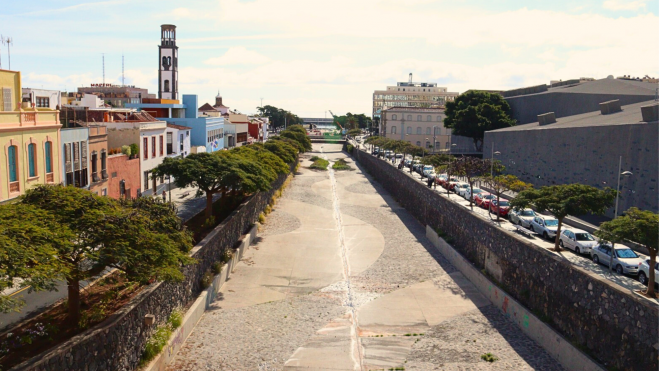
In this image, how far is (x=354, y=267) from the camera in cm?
2720

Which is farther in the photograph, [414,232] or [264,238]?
[414,232]

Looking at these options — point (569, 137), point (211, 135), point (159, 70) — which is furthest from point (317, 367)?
point (159, 70)

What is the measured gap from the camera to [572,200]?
80.3 ft

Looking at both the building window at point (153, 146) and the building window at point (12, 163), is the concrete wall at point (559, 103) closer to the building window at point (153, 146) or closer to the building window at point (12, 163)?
the building window at point (153, 146)

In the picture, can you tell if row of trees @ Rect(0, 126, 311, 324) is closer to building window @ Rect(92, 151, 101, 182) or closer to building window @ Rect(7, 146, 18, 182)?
building window @ Rect(7, 146, 18, 182)

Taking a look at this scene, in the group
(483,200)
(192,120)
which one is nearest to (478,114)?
(192,120)

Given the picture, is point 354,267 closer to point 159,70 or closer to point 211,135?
point 211,135

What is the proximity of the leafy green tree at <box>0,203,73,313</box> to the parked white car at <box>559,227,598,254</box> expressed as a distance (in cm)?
2112

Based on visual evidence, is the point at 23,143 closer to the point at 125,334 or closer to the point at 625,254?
the point at 125,334

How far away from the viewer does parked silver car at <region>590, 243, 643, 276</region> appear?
21.7 m

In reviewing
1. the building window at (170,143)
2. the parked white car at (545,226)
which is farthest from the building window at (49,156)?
the parked white car at (545,226)

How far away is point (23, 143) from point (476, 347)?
21656 mm

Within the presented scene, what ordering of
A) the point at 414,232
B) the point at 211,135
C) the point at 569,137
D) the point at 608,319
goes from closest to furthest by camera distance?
the point at 608,319 → the point at 414,232 → the point at 569,137 → the point at 211,135

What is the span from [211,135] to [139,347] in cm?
5349
